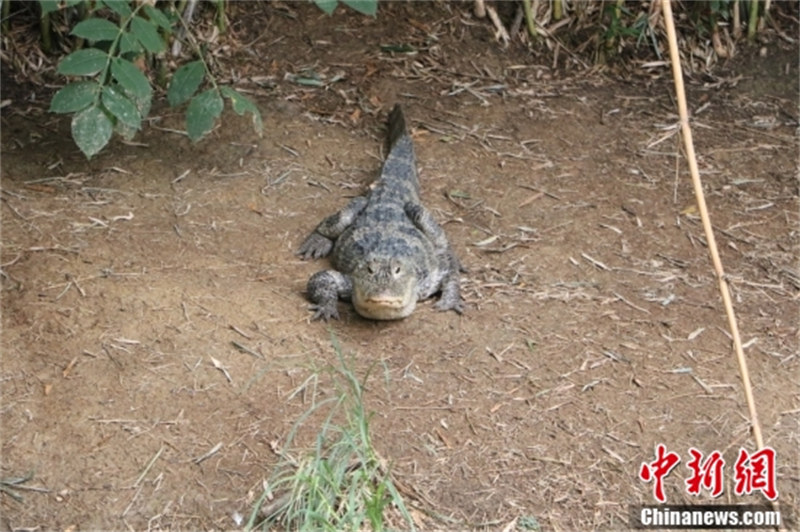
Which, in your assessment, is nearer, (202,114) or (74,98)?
(74,98)

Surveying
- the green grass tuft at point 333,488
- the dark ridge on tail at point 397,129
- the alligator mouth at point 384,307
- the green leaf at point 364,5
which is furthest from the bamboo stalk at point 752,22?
the green grass tuft at point 333,488

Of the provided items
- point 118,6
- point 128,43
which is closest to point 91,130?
point 128,43

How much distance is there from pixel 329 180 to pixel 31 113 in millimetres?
1528

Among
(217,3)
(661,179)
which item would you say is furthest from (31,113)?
(661,179)

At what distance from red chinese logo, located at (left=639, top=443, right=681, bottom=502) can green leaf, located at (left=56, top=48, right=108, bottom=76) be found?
255 centimetres

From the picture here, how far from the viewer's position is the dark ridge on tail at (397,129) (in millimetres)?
5328

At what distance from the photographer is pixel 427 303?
4605 millimetres

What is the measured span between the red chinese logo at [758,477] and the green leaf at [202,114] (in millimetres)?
2449

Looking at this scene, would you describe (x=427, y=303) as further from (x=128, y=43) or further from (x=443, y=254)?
(x=128, y=43)

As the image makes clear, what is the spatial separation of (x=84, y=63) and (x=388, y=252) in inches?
60.0

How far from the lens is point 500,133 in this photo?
5594mm

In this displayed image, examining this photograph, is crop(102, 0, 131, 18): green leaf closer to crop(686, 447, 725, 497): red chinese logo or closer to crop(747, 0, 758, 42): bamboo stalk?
crop(686, 447, 725, 497): red chinese logo

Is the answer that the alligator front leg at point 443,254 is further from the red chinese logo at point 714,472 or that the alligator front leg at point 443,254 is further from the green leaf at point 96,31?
the green leaf at point 96,31

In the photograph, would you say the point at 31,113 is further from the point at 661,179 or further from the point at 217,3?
the point at 661,179
